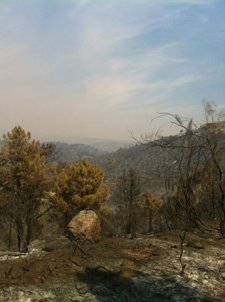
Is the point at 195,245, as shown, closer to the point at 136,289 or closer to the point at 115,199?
the point at 136,289

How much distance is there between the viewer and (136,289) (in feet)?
38.0

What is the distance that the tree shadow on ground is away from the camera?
Result: 11117 millimetres

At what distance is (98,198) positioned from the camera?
1460 inches

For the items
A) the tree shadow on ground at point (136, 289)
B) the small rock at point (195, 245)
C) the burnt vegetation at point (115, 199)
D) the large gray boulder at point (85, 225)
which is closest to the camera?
the burnt vegetation at point (115, 199)

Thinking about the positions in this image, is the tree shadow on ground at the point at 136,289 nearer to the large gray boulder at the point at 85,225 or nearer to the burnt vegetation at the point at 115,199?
the burnt vegetation at the point at 115,199

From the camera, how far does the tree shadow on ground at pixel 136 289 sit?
36.5 ft

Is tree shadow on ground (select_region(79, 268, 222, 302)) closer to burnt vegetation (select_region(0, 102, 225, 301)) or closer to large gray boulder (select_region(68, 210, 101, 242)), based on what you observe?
burnt vegetation (select_region(0, 102, 225, 301))

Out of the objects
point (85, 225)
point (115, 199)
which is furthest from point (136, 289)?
point (115, 199)

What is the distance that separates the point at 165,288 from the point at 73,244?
4.03 m

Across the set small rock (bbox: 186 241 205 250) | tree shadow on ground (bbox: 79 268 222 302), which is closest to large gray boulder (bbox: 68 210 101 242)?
small rock (bbox: 186 241 205 250)

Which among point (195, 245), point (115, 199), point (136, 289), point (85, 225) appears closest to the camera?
point (136, 289)

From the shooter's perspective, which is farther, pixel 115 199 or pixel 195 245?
pixel 115 199

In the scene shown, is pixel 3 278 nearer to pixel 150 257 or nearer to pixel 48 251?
pixel 48 251

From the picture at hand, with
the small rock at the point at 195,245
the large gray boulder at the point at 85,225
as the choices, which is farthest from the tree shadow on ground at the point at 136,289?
the large gray boulder at the point at 85,225
